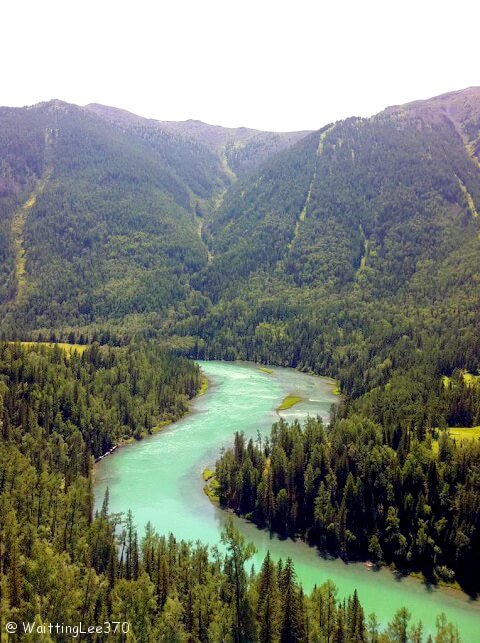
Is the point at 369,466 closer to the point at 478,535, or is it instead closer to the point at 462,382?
the point at 478,535

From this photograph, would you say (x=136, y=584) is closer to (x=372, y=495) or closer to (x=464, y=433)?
(x=372, y=495)

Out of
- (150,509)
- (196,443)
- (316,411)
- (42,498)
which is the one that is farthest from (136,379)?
(42,498)

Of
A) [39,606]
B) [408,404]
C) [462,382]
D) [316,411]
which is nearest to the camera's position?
[39,606]

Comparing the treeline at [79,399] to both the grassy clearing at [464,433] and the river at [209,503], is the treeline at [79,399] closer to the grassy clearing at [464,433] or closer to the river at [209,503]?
the river at [209,503]

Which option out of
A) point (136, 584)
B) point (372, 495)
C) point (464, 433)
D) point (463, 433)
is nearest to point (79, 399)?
point (372, 495)

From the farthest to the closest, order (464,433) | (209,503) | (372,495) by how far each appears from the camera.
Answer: (464,433), (209,503), (372,495)

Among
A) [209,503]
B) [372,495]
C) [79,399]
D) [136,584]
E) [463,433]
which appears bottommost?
[209,503]
